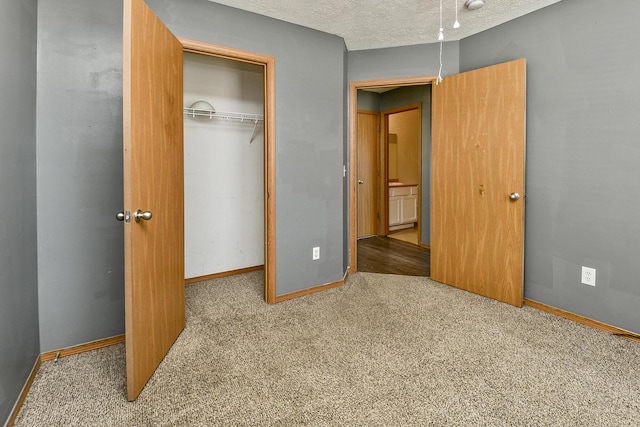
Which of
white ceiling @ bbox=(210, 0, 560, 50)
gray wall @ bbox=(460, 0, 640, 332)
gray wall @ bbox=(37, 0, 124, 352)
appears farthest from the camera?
white ceiling @ bbox=(210, 0, 560, 50)

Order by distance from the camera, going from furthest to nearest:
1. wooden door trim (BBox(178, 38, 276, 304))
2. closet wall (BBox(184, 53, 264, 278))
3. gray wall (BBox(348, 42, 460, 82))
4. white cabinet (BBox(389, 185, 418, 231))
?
white cabinet (BBox(389, 185, 418, 231)), closet wall (BBox(184, 53, 264, 278)), gray wall (BBox(348, 42, 460, 82)), wooden door trim (BBox(178, 38, 276, 304))

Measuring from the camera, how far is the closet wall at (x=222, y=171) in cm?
325

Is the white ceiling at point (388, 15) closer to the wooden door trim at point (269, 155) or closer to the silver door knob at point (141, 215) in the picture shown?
the wooden door trim at point (269, 155)

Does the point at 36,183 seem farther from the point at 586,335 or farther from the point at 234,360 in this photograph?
the point at 586,335

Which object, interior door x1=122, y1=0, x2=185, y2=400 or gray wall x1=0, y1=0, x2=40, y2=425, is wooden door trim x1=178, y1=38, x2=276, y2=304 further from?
gray wall x1=0, y1=0, x2=40, y2=425

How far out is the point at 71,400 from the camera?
1.56 meters

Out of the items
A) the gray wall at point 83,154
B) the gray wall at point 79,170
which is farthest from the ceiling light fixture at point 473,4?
the gray wall at point 79,170

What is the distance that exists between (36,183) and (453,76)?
3123mm

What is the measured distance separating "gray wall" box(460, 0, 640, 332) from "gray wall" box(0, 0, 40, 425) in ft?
10.5

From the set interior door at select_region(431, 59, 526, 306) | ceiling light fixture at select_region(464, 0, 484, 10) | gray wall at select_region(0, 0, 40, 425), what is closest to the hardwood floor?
interior door at select_region(431, 59, 526, 306)

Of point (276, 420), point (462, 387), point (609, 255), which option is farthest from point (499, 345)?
point (276, 420)

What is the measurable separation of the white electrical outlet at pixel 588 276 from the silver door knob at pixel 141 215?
2813 mm

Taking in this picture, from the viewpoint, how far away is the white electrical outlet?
2316mm

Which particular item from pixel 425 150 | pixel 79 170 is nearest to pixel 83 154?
pixel 79 170
